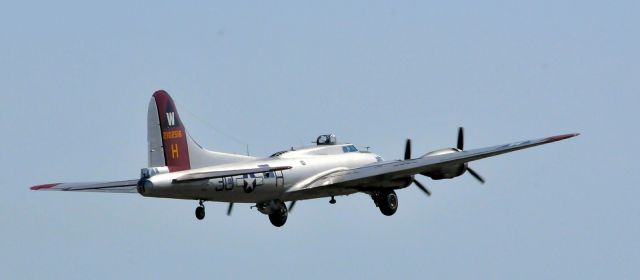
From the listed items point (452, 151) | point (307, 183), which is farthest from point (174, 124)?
point (452, 151)

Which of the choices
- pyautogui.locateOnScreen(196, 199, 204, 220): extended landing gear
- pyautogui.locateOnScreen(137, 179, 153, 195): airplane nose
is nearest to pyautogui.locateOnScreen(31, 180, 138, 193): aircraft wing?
pyautogui.locateOnScreen(196, 199, 204, 220): extended landing gear

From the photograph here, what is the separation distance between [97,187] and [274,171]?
851cm

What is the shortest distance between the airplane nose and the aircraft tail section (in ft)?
8.51

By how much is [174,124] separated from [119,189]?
14.3 ft

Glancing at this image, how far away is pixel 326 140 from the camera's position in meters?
98.9

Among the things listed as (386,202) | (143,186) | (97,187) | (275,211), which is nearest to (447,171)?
(386,202)

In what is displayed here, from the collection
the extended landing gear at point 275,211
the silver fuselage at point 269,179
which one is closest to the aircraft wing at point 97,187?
the silver fuselage at point 269,179

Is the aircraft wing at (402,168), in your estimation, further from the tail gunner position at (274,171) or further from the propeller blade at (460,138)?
the propeller blade at (460,138)

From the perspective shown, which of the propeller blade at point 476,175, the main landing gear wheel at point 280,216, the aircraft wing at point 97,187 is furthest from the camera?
the propeller blade at point 476,175

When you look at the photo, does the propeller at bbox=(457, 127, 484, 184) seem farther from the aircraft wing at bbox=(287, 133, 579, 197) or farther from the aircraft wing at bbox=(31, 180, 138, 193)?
the aircraft wing at bbox=(31, 180, 138, 193)

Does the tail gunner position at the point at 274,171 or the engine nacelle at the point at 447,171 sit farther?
the engine nacelle at the point at 447,171

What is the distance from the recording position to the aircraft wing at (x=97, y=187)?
93.6 m

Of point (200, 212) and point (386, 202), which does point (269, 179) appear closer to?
point (200, 212)

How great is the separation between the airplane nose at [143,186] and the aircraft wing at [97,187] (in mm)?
5173
